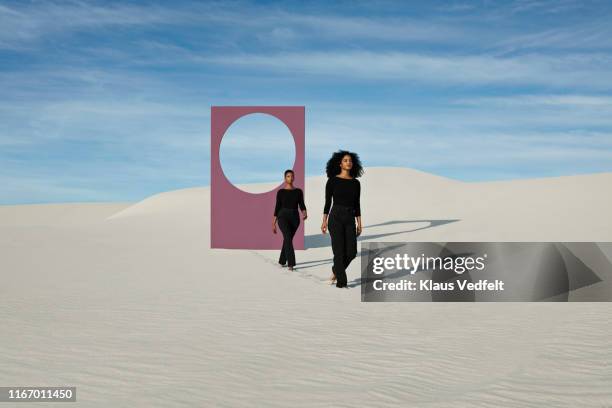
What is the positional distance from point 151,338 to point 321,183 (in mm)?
36293

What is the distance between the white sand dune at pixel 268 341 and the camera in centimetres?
414

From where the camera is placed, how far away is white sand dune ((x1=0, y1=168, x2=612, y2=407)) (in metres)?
4.14

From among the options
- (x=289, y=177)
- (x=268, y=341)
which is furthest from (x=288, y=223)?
(x=268, y=341)

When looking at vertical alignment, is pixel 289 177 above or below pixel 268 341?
above

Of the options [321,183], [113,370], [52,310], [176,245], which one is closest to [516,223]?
[176,245]

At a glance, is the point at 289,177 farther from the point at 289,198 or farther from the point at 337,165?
the point at 337,165

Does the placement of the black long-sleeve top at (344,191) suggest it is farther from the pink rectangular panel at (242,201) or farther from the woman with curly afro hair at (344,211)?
the pink rectangular panel at (242,201)

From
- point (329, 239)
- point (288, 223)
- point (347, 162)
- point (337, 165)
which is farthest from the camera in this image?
point (329, 239)

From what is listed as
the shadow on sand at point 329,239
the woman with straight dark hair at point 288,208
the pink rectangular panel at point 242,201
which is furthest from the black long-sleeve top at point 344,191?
the pink rectangular panel at point 242,201

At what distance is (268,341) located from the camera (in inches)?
221

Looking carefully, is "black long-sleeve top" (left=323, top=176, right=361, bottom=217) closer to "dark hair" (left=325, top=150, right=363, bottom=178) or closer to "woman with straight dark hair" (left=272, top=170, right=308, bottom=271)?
"dark hair" (left=325, top=150, right=363, bottom=178)

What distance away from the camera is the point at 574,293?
8477 mm

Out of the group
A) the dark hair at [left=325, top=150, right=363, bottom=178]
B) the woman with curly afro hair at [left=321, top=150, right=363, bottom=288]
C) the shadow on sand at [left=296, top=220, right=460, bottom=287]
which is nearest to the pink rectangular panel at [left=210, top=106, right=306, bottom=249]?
the shadow on sand at [left=296, top=220, right=460, bottom=287]

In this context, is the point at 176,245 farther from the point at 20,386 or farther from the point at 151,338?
the point at 20,386
